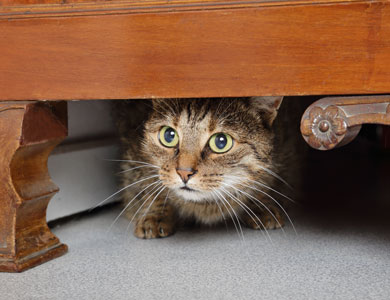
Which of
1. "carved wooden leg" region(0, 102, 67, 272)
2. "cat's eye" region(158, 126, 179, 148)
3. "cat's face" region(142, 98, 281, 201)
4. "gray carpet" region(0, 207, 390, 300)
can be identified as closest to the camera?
"gray carpet" region(0, 207, 390, 300)

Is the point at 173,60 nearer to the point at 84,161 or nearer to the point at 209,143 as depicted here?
the point at 209,143

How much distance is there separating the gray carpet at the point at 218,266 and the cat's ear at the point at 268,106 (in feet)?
1.16

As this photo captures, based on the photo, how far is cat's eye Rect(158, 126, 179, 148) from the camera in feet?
4.72

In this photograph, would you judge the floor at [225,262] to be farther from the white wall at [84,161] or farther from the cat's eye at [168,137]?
the cat's eye at [168,137]

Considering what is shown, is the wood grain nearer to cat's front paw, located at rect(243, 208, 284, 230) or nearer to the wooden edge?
the wooden edge

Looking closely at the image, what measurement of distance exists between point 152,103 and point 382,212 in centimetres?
86

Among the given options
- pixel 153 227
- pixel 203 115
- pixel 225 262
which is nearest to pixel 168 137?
pixel 203 115

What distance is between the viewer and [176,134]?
56.4 inches

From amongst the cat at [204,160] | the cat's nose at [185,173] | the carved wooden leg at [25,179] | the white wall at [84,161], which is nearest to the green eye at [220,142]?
the cat at [204,160]

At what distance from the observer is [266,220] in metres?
1.58

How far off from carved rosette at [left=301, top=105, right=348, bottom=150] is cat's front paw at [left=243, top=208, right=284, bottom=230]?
57 centimetres

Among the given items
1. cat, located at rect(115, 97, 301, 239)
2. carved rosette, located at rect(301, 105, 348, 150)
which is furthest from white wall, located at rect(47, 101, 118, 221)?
carved rosette, located at rect(301, 105, 348, 150)

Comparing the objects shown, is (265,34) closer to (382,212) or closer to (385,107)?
(385,107)

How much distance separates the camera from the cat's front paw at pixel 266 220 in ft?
5.18
